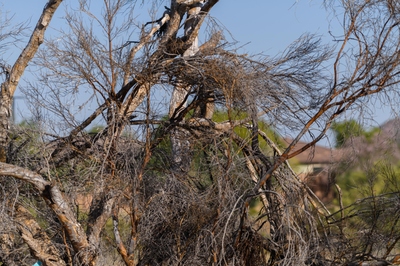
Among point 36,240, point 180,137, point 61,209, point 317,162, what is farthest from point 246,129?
point 36,240

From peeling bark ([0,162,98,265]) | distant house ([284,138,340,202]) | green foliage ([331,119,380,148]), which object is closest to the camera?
peeling bark ([0,162,98,265])

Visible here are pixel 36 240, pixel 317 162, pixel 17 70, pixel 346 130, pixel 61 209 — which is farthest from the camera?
pixel 317 162

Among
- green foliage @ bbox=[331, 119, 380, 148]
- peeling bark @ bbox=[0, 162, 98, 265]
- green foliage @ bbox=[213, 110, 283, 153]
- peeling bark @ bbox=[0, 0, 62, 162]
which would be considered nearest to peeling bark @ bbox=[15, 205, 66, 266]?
peeling bark @ bbox=[0, 162, 98, 265]

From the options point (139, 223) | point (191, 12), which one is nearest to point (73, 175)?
point (139, 223)

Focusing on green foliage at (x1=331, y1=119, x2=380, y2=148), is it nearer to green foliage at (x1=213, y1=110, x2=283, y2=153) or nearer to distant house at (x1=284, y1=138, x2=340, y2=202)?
distant house at (x1=284, y1=138, x2=340, y2=202)

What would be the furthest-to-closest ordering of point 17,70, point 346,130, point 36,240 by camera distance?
point 17,70 → point 346,130 → point 36,240

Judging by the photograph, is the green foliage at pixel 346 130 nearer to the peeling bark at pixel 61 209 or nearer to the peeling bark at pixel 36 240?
the peeling bark at pixel 61 209

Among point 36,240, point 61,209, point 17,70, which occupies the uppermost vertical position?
point 17,70

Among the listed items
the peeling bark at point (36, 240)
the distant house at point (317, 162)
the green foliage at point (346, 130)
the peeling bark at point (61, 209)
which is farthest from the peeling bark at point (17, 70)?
the green foliage at point (346, 130)

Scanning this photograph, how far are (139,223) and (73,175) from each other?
1.08 metres

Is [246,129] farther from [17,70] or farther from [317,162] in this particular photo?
[17,70]

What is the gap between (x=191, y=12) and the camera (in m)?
10.7

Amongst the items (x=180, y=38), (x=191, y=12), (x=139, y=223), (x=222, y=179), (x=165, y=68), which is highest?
(x=191, y=12)

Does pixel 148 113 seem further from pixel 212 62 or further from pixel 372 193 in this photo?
pixel 372 193
